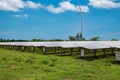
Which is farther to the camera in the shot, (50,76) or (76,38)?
(76,38)

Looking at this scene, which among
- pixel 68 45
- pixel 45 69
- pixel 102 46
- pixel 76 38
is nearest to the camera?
pixel 45 69

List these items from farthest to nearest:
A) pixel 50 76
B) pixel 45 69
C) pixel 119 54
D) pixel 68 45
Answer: pixel 68 45 → pixel 119 54 → pixel 45 69 → pixel 50 76

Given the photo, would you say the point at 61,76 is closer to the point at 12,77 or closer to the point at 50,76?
the point at 50,76

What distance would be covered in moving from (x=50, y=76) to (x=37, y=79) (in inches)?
35.0

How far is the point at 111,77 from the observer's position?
11867mm

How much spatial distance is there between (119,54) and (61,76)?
731 centimetres

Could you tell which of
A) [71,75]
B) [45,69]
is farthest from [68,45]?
[71,75]

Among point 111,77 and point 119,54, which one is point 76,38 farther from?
point 111,77

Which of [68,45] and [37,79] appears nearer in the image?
[37,79]

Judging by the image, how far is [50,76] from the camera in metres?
12.2

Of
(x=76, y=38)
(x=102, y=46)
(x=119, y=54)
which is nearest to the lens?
(x=119, y=54)

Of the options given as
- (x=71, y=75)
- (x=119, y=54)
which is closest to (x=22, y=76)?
(x=71, y=75)

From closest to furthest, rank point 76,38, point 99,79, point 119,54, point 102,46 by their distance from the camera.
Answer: point 99,79
point 119,54
point 102,46
point 76,38

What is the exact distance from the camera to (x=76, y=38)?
60594 millimetres
